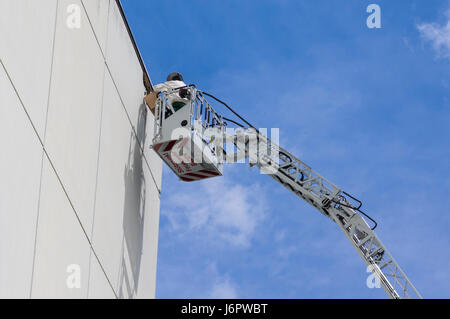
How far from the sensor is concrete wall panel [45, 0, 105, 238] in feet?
36.5

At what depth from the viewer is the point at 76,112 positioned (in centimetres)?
1199

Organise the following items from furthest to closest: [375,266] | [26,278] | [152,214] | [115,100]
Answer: [375,266] → [152,214] → [115,100] → [26,278]

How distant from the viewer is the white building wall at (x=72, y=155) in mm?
9352

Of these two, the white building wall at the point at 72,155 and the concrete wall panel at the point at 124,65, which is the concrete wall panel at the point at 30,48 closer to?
the white building wall at the point at 72,155

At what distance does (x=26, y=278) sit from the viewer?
9.34 meters

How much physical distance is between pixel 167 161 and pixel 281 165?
21.9 ft

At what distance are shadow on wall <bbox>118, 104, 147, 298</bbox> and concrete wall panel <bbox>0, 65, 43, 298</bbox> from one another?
5.03m

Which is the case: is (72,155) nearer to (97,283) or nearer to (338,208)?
(97,283)

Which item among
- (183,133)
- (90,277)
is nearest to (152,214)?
(183,133)

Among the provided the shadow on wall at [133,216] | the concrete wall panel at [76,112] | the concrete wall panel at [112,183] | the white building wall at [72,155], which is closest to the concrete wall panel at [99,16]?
Answer: the white building wall at [72,155]

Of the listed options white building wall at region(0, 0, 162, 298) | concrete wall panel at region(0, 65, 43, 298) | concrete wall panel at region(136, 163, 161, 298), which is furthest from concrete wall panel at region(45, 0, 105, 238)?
concrete wall panel at region(136, 163, 161, 298)

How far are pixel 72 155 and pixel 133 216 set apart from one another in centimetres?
419
